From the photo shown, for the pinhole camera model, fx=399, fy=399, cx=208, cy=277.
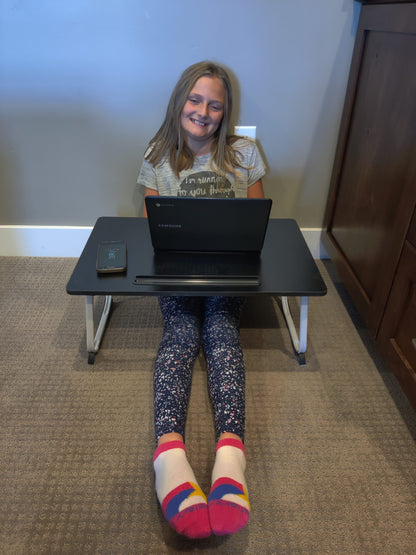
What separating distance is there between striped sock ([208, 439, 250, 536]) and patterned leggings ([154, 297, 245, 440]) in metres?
0.05

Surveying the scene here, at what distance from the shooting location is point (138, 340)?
133 cm

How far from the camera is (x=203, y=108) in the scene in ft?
3.93

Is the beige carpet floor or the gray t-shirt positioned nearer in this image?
the beige carpet floor

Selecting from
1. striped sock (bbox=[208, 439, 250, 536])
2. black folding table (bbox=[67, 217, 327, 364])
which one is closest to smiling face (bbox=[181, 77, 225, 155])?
black folding table (bbox=[67, 217, 327, 364])

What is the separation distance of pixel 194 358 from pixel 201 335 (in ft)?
0.35

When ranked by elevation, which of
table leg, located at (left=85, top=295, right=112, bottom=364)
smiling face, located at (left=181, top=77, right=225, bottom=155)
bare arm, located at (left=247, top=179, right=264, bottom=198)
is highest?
smiling face, located at (left=181, top=77, right=225, bottom=155)

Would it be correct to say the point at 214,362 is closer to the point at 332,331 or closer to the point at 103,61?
the point at 332,331

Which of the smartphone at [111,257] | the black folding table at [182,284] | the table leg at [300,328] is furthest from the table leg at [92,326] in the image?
the table leg at [300,328]

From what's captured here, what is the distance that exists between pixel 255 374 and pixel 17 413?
68 centimetres

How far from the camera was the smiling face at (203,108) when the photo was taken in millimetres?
1201

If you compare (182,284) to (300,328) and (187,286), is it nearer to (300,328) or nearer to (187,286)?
(187,286)

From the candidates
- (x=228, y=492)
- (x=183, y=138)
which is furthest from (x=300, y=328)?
(x=183, y=138)

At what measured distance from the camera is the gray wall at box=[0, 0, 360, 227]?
1239mm

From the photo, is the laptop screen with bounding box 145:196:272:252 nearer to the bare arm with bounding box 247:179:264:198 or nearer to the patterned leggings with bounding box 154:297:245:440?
the patterned leggings with bounding box 154:297:245:440
